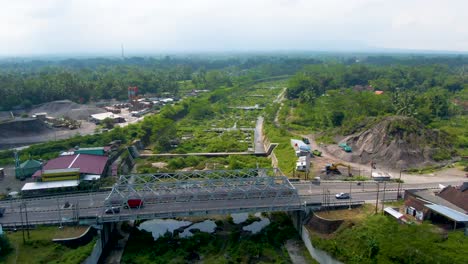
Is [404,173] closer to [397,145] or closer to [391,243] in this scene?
[397,145]

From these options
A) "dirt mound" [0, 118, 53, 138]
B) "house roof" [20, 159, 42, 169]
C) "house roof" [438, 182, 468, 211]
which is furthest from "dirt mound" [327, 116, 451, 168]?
"dirt mound" [0, 118, 53, 138]

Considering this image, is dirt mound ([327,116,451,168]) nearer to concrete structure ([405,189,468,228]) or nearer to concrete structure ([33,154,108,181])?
concrete structure ([405,189,468,228])

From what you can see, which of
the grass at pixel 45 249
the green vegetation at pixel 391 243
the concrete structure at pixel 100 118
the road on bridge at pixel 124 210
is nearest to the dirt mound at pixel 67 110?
the concrete structure at pixel 100 118

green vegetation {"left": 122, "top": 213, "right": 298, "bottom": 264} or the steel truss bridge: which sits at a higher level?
the steel truss bridge

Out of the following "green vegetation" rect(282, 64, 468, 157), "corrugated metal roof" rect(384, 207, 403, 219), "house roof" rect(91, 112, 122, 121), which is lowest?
"corrugated metal roof" rect(384, 207, 403, 219)

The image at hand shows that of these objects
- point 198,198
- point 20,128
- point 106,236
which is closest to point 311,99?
point 198,198

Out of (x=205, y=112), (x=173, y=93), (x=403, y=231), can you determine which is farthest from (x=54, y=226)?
(x=173, y=93)
